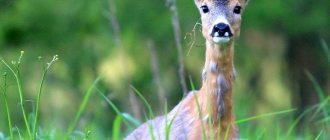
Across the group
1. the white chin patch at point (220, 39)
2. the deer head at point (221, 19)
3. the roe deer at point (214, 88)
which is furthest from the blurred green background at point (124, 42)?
the white chin patch at point (220, 39)

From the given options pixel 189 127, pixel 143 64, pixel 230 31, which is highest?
pixel 230 31

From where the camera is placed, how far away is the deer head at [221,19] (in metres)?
6.81

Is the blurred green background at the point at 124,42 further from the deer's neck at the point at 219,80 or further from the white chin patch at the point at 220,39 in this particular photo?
the white chin patch at the point at 220,39

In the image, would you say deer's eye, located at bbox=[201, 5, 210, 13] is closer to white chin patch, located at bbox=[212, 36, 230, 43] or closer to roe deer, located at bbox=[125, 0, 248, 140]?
roe deer, located at bbox=[125, 0, 248, 140]

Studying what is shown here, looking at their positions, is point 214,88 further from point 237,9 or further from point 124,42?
point 124,42

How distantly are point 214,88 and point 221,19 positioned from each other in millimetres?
557

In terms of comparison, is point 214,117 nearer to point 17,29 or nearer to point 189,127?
point 189,127

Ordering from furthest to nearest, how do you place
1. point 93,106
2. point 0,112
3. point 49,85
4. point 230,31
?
point 49,85, point 0,112, point 93,106, point 230,31

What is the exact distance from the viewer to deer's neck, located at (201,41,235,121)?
7.19 meters

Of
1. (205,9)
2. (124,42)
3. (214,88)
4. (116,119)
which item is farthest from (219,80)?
(124,42)

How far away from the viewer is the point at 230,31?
22.2ft

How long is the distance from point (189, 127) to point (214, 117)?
17cm

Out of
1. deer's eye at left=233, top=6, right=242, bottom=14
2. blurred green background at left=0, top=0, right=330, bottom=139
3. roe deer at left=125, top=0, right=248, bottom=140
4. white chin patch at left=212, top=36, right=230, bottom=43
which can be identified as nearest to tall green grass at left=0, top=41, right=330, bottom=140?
roe deer at left=125, top=0, right=248, bottom=140

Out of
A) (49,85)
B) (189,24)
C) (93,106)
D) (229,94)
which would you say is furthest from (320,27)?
(229,94)
